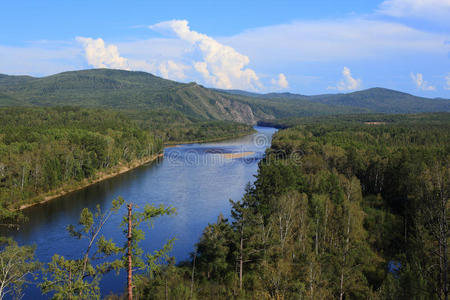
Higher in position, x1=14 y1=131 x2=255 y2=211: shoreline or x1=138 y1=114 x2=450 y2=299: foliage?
x1=138 y1=114 x2=450 y2=299: foliage

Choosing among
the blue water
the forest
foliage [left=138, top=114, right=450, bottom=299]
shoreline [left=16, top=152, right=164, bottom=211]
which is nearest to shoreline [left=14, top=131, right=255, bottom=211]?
shoreline [left=16, top=152, right=164, bottom=211]

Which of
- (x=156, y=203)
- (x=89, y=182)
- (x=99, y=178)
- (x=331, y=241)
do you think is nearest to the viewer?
(x=331, y=241)

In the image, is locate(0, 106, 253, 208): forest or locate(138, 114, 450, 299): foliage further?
locate(0, 106, 253, 208): forest

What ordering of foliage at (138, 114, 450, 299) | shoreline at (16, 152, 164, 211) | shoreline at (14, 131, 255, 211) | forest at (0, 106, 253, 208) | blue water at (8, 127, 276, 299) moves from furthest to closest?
shoreline at (16, 152, 164, 211) → shoreline at (14, 131, 255, 211) → forest at (0, 106, 253, 208) → blue water at (8, 127, 276, 299) → foliage at (138, 114, 450, 299)

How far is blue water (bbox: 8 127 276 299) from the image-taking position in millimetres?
32094

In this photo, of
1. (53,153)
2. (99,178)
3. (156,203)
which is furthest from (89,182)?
(156,203)

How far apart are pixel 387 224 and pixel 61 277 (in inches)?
1181

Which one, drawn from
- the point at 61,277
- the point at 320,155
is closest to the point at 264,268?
the point at 61,277

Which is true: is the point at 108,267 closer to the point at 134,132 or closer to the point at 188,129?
the point at 134,132

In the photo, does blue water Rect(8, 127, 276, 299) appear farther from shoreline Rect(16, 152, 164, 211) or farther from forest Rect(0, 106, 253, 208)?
forest Rect(0, 106, 253, 208)

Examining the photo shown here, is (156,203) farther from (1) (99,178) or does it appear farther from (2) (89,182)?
(1) (99,178)

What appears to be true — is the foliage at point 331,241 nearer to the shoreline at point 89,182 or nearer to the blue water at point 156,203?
the blue water at point 156,203

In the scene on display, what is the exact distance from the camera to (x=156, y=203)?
45.8 metres

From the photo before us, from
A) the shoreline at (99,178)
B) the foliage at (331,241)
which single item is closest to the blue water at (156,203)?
the shoreline at (99,178)
